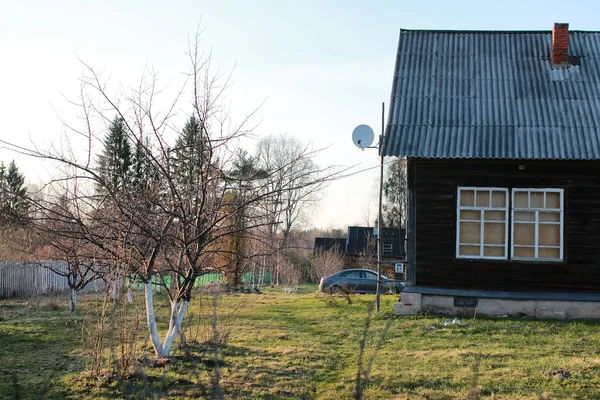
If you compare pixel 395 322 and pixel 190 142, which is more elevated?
pixel 190 142

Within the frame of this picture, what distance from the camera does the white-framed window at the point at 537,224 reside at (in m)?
12.8

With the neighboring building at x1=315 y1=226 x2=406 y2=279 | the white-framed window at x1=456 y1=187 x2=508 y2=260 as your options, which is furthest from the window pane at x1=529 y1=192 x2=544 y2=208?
the neighboring building at x1=315 y1=226 x2=406 y2=279

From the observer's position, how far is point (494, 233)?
1294 centimetres

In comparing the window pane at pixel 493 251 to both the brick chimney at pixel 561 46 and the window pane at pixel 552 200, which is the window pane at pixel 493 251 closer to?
the window pane at pixel 552 200

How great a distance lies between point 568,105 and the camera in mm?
13672

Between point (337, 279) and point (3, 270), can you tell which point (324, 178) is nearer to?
point (337, 279)

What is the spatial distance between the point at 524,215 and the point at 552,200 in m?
0.65

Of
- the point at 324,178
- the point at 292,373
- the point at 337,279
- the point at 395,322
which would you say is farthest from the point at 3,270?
the point at 324,178

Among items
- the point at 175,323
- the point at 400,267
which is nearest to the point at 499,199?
the point at 400,267

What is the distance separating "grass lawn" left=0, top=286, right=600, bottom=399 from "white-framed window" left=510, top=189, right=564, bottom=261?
1581 mm

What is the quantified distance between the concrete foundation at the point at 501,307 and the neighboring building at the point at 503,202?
20 millimetres

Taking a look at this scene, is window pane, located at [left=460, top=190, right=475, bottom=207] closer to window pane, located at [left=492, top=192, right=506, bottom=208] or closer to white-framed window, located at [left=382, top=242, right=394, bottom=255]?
window pane, located at [left=492, top=192, right=506, bottom=208]

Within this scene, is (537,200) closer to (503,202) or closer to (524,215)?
(524,215)

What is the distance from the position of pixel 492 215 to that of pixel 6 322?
37.3 feet
